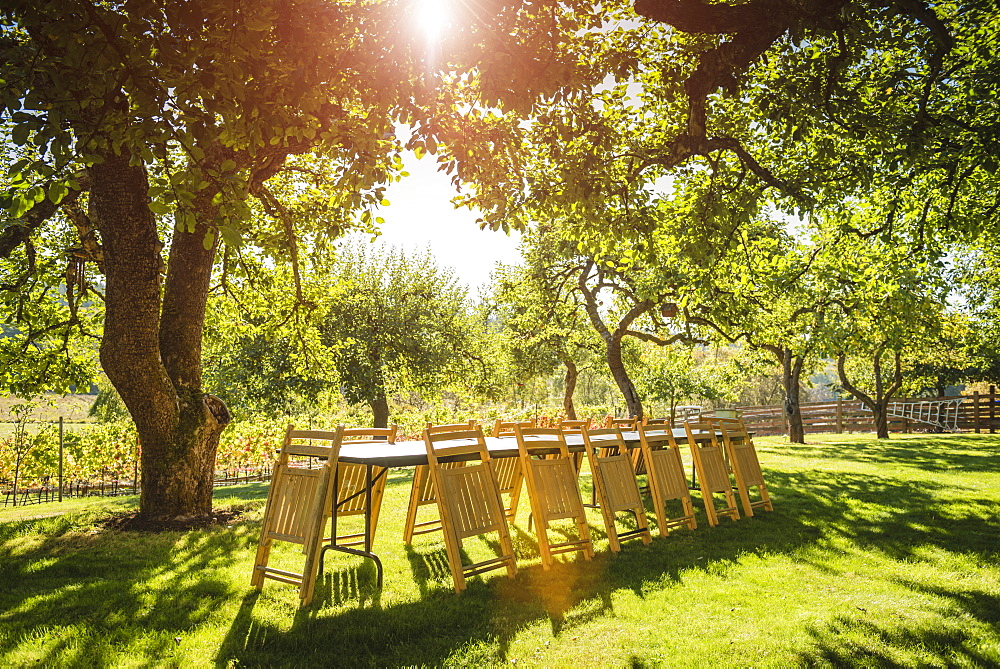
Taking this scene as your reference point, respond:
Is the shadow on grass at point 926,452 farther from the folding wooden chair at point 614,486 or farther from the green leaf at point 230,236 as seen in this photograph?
the green leaf at point 230,236

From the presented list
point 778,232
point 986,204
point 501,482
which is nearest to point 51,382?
point 501,482

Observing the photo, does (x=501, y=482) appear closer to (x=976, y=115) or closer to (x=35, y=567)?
(x=35, y=567)

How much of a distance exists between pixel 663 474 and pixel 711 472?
839 mm

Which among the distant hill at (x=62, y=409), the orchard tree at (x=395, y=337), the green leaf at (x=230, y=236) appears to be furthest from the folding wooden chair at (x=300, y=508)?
the distant hill at (x=62, y=409)

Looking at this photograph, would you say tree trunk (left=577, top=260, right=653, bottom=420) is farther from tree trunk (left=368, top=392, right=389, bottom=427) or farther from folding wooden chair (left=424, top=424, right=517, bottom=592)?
tree trunk (left=368, top=392, right=389, bottom=427)

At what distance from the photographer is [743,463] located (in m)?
7.50

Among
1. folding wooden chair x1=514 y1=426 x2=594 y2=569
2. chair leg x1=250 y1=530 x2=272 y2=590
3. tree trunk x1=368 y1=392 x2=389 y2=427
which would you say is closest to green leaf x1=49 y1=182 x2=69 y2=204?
chair leg x1=250 y1=530 x2=272 y2=590

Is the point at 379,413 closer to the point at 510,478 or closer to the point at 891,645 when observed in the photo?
the point at 510,478

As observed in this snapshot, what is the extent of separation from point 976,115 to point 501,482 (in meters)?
8.54

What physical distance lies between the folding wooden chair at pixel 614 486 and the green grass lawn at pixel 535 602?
261 mm

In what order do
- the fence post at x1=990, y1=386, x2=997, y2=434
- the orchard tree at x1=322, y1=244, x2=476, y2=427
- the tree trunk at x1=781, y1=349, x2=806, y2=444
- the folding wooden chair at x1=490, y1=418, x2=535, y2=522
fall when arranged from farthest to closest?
the fence post at x1=990, y1=386, x2=997, y2=434, the orchard tree at x1=322, y1=244, x2=476, y2=427, the tree trunk at x1=781, y1=349, x2=806, y2=444, the folding wooden chair at x1=490, y1=418, x2=535, y2=522

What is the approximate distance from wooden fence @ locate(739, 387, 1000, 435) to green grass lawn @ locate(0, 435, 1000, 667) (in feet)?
64.4

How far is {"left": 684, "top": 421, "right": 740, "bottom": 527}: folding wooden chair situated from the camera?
21.6ft

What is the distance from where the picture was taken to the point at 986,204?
378 inches
